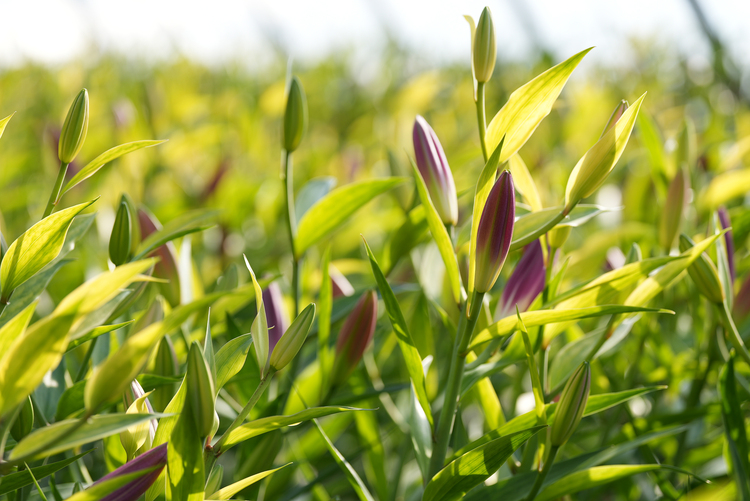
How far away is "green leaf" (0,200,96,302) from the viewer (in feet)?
0.85

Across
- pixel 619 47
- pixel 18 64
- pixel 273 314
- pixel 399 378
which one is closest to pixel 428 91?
pixel 399 378

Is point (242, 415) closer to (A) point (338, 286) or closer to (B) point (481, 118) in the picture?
(B) point (481, 118)

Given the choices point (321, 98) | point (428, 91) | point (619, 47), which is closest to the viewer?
point (428, 91)

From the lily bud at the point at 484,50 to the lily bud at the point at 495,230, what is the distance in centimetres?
8

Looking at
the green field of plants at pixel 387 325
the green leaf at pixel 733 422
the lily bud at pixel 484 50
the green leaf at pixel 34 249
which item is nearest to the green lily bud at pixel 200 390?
the green field of plants at pixel 387 325

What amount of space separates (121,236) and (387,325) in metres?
0.29

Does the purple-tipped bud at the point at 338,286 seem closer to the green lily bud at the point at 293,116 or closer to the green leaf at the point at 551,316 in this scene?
the green lily bud at the point at 293,116

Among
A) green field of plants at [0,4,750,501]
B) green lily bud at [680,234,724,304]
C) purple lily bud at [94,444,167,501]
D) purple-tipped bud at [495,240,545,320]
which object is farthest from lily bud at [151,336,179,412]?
green lily bud at [680,234,724,304]

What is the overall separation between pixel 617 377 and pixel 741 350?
0.74ft

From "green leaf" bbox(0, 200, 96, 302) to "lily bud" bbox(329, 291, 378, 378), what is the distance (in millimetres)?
168

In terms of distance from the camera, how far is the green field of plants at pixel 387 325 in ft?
0.79

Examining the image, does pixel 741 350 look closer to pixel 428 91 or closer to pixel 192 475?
pixel 192 475

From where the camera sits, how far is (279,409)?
0.39 meters

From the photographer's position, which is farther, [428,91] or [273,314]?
[428,91]
